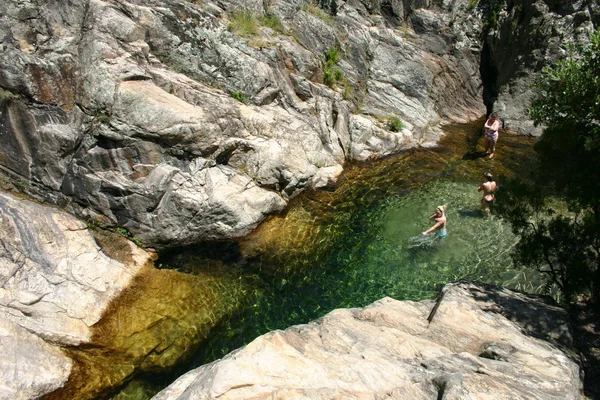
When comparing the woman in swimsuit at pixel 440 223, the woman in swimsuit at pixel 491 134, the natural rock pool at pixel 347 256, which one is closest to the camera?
the natural rock pool at pixel 347 256

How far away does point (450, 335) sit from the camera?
22.4 feet

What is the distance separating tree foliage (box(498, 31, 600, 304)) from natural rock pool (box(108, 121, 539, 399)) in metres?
1.08

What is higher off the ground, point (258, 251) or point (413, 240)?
point (413, 240)

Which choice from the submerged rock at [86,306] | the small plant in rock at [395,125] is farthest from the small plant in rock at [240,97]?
the small plant in rock at [395,125]

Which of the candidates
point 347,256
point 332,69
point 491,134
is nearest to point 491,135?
point 491,134

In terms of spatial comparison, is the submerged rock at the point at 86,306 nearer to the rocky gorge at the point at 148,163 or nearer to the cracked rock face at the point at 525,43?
the rocky gorge at the point at 148,163

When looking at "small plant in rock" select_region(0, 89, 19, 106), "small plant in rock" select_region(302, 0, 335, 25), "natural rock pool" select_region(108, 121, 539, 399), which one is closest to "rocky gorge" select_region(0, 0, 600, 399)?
"small plant in rock" select_region(0, 89, 19, 106)

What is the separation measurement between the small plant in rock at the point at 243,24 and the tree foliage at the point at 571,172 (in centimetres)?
1086

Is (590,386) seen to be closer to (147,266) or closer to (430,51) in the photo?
(147,266)

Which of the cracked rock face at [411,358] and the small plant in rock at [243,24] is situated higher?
the small plant in rock at [243,24]

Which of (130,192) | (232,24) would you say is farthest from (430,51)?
(130,192)

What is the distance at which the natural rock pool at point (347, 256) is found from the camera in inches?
390

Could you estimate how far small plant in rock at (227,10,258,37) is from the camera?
15.4 metres

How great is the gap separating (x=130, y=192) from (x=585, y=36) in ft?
68.2
